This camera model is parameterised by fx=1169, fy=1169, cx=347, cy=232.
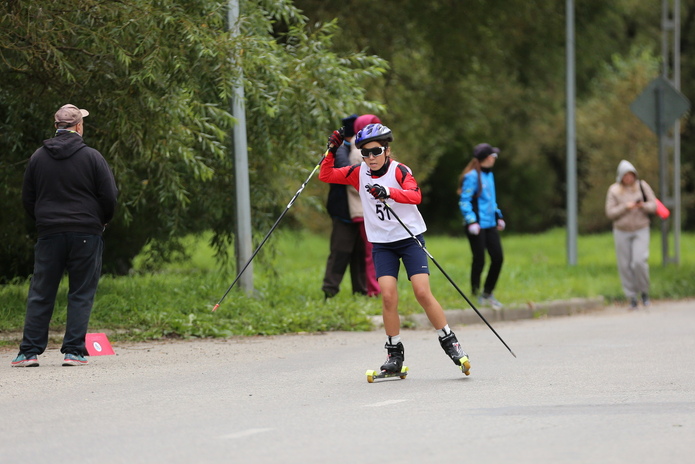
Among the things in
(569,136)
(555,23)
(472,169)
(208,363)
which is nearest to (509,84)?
(555,23)

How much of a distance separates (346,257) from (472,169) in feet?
6.27

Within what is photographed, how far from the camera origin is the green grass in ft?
36.2

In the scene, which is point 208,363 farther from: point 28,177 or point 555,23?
point 555,23

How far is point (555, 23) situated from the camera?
2164 cm

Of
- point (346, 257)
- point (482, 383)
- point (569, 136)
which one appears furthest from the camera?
point (569, 136)

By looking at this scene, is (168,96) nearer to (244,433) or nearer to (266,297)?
(266,297)

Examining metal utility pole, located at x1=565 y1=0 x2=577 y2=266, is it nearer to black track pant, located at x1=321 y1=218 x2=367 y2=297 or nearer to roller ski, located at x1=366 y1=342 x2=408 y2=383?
black track pant, located at x1=321 y1=218 x2=367 y2=297

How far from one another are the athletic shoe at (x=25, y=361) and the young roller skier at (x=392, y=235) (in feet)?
8.74

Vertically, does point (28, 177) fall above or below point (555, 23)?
below

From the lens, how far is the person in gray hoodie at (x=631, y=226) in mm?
15062

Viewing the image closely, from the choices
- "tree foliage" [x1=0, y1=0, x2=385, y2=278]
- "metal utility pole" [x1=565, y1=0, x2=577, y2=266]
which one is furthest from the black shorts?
"metal utility pole" [x1=565, y1=0, x2=577, y2=266]

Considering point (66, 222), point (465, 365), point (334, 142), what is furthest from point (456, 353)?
point (66, 222)

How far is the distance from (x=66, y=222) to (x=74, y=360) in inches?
41.1

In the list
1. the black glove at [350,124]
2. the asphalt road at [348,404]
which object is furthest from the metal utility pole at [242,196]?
the asphalt road at [348,404]
